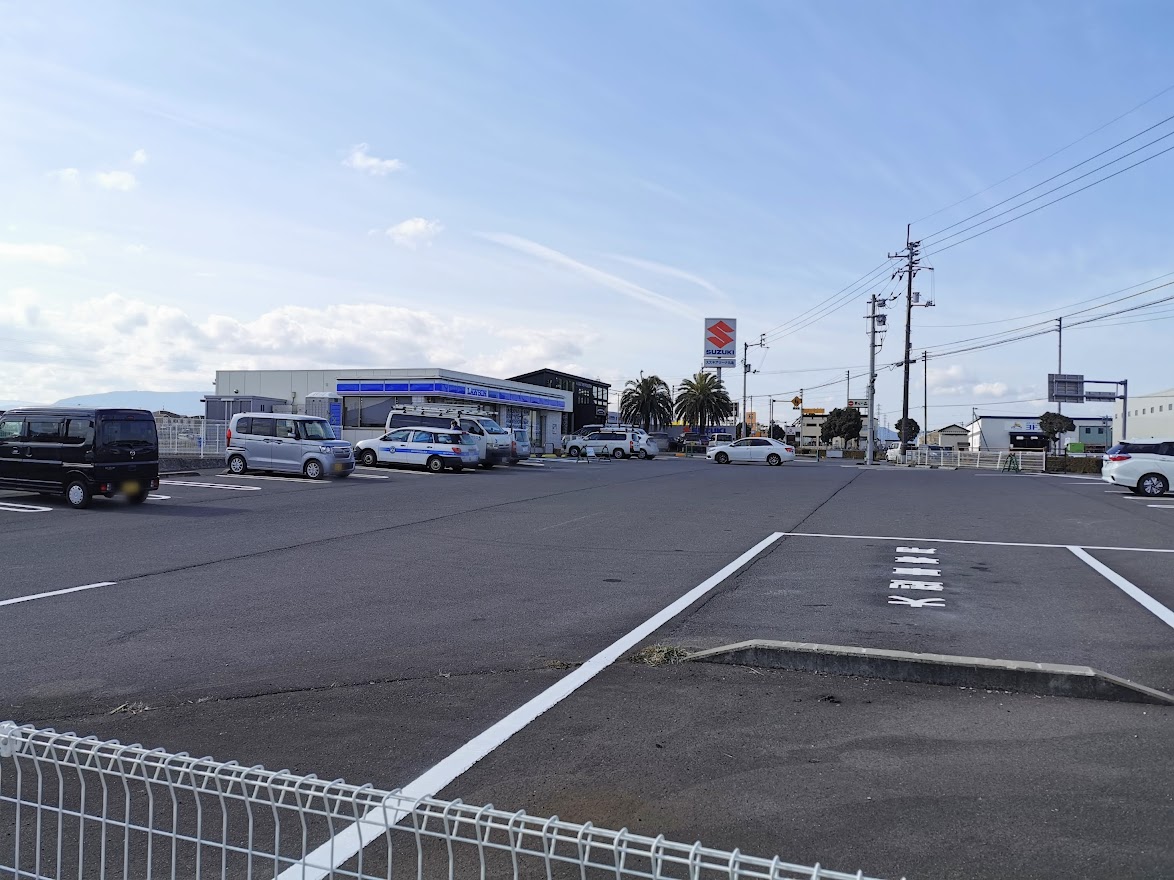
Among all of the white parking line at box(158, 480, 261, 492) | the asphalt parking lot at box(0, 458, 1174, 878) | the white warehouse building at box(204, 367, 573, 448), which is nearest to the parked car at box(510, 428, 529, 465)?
the white warehouse building at box(204, 367, 573, 448)

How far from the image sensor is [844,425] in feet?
379

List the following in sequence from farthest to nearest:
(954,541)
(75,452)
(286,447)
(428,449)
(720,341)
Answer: (720,341) < (428,449) < (286,447) < (75,452) < (954,541)

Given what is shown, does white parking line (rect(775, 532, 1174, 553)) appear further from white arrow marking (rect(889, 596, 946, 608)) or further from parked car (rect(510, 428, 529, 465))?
parked car (rect(510, 428, 529, 465))

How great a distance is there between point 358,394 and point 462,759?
4736 centimetres

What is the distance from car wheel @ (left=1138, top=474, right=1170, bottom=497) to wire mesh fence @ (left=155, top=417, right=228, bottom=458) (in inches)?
1199

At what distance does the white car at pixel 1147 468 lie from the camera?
83.3ft

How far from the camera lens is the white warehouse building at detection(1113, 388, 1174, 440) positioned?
87438 mm

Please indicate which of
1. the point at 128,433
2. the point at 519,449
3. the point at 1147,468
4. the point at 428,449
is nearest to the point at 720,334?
the point at 519,449

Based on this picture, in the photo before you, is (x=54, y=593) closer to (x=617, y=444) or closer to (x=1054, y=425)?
(x=617, y=444)

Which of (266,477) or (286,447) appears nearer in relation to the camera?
(286,447)

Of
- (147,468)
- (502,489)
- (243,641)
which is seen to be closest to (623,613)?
(243,641)

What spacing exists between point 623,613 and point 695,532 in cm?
702

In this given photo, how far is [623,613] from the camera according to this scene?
344 inches

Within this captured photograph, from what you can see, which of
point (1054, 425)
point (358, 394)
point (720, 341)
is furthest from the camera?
point (1054, 425)
